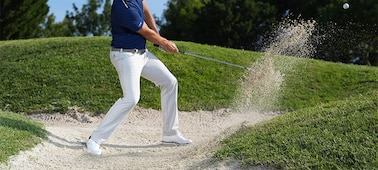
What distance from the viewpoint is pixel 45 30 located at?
3719cm

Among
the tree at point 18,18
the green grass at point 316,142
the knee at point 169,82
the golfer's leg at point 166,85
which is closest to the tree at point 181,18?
the tree at point 18,18

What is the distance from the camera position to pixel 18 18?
31.7 metres

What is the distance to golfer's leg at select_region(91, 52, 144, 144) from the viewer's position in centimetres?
704

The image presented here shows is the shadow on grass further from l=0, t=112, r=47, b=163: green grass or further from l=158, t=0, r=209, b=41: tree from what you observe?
l=158, t=0, r=209, b=41: tree

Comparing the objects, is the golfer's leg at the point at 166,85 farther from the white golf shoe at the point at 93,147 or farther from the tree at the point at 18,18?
the tree at the point at 18,18

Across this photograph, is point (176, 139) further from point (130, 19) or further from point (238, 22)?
point (238, 22)

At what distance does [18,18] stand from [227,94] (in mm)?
21443

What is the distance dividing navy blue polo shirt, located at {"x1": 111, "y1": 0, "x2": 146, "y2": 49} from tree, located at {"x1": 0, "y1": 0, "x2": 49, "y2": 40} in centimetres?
2573

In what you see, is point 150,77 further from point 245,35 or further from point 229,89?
point 245,35

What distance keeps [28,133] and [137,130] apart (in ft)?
8.17

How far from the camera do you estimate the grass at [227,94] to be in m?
5.86

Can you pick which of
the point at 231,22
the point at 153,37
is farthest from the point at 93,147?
the point at 231,22

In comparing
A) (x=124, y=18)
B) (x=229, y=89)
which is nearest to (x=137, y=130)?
(x=124, y=18)

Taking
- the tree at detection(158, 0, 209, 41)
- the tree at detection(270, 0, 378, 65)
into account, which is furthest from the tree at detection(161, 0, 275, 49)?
the tree at detection(270, 0, 378, 65)
